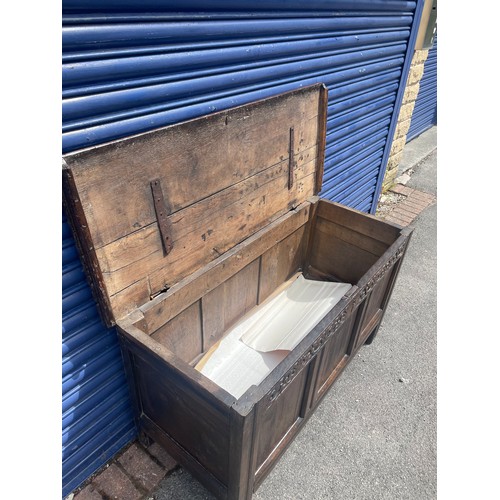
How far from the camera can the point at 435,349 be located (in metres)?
3.57

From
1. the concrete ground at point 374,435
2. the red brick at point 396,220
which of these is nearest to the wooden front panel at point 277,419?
the concrete ground at point 374,435

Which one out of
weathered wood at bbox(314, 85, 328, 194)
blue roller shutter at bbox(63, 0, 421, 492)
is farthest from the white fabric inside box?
weathered wood at bbox(314, 85, 328, 194)

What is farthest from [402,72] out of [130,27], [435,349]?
[130,27]

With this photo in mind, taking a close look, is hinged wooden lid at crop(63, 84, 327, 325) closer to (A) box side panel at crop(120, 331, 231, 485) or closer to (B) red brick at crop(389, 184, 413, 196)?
(A) box side panel at crop(120, 331, 231, 485)

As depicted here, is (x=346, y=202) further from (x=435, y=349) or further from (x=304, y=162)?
(x=435, y=349)

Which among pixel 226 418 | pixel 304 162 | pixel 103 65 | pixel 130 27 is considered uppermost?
pixel 130 27

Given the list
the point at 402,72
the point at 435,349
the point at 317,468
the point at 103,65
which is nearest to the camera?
the point at 103,65

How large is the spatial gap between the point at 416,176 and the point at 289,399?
6.34 metres

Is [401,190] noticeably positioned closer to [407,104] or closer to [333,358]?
[407,104]

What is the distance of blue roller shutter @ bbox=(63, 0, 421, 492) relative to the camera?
157 cm

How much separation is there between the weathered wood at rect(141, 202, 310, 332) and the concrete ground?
121cm

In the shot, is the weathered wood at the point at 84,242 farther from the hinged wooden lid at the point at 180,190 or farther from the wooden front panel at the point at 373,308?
the wooden front panel at the point at 373,308

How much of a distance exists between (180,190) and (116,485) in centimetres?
204

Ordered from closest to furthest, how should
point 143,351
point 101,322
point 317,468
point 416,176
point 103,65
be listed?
point 103,65 → point 143,351 → point 101,322 → point 317,468 → point 416,176
